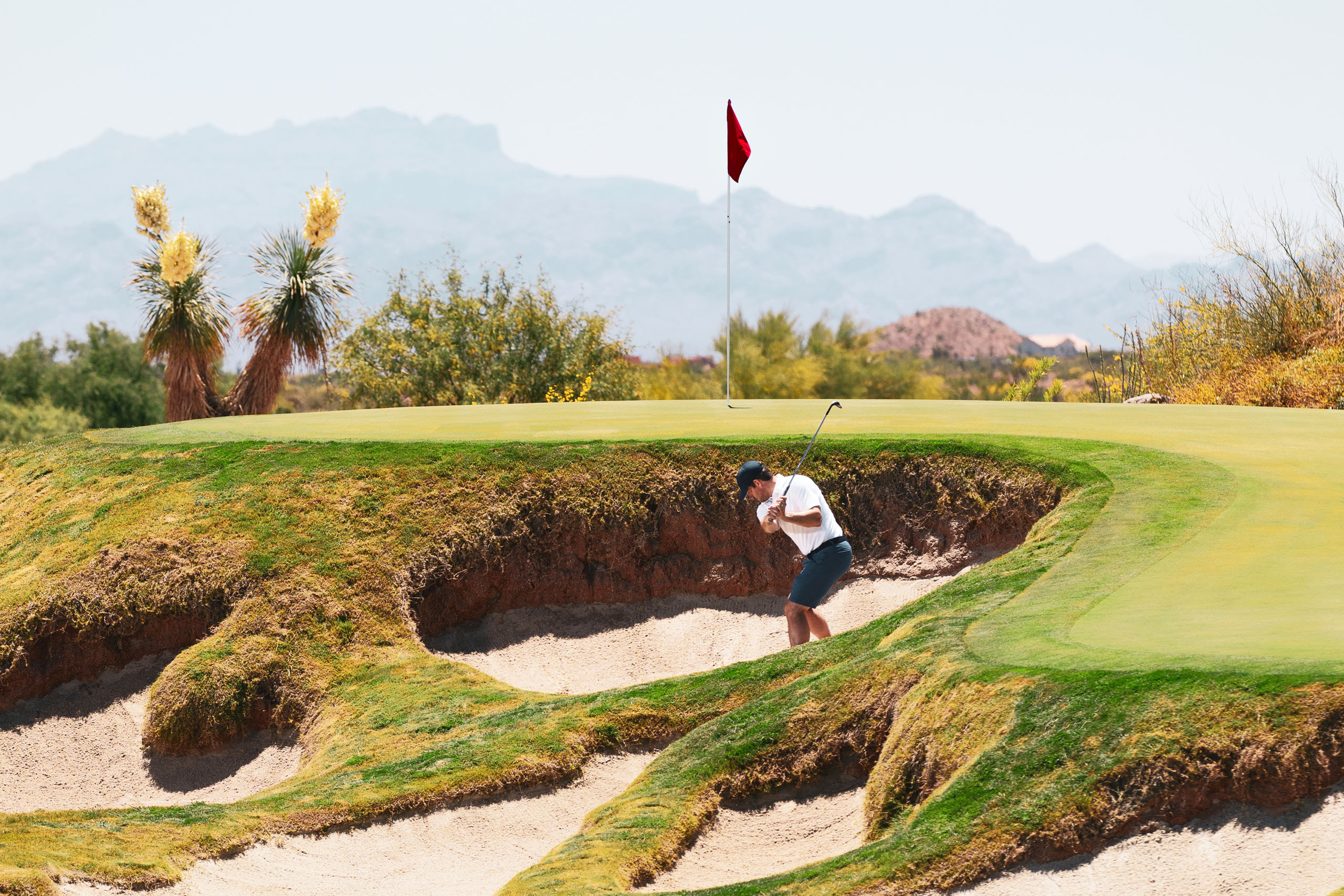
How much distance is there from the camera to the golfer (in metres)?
10.8

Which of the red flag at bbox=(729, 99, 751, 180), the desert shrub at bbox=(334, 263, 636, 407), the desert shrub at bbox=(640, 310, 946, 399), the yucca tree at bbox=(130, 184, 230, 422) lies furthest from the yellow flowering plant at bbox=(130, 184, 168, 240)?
the desert shrub at bbox=(640, 310, 946, 399)

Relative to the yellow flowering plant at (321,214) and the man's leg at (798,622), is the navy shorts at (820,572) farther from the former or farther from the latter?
the yellow flowering plant at (321,214)

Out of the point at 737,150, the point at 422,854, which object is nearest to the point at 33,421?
the point at 737,150

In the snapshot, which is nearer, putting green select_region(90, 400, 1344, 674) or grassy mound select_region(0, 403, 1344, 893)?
grassy mound select_region(0, 403, 1344, 893)

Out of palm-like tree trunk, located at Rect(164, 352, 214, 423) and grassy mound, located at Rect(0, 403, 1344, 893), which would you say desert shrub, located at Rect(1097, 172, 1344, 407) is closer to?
grassy mound, located at Rect(0, 403, 1344, 893)

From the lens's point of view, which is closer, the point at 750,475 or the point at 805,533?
the point at 750,475

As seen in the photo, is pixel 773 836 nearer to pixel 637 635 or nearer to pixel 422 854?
pixel 422 854

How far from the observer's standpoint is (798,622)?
1120 centimetres

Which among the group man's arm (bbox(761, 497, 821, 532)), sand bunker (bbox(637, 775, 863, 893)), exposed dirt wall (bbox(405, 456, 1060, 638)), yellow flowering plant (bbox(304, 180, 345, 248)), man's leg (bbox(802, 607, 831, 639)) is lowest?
sand bunker (bbox(637, 775, 863, 893))

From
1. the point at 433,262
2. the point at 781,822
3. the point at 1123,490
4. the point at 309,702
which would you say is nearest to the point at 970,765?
the point at 781,822

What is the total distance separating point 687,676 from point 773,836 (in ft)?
10.3

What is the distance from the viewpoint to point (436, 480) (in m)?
14.9

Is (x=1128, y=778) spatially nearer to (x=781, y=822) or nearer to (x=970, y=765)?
(x=970, y=765)

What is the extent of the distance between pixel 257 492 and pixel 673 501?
5.49 m
